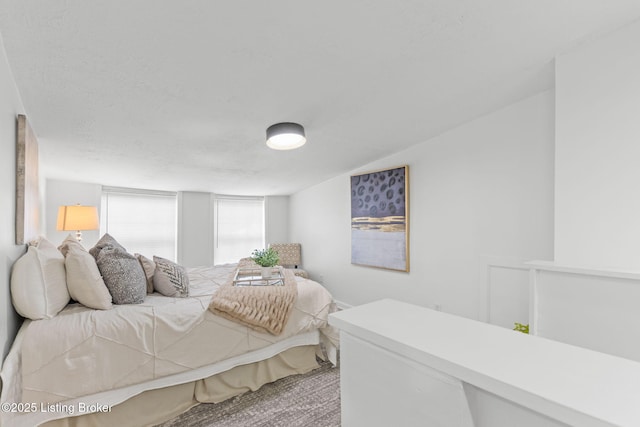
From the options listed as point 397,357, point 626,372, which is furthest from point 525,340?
point 397,357

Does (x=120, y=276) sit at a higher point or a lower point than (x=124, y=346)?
higher

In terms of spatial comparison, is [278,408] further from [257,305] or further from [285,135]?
[285,135]

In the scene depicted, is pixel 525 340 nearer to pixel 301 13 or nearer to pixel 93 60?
pixel 301 13

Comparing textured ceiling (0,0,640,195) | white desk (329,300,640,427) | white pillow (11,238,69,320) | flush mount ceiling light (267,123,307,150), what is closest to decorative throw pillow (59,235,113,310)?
white pillow (11,238,69,320)

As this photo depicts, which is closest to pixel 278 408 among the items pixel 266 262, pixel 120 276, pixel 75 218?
pixel 266 262

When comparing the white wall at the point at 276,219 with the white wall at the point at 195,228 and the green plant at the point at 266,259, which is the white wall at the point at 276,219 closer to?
the white wall at the point at 195,228

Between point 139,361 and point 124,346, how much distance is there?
0.43 ft

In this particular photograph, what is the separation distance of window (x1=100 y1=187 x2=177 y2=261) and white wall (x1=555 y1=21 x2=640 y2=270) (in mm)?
4824

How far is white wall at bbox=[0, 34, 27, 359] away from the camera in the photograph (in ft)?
4.60

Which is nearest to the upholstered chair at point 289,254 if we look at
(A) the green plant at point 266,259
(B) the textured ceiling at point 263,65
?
(A) the green plant at point 266,259

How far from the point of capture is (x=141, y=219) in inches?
171

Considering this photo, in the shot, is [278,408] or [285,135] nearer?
[278,408]

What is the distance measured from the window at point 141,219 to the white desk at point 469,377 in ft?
14.8

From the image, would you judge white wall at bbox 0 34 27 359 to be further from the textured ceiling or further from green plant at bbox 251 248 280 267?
green plant at bbox 251 248 280 267
